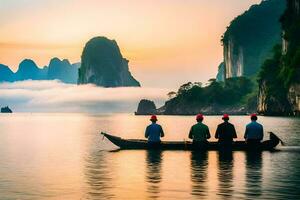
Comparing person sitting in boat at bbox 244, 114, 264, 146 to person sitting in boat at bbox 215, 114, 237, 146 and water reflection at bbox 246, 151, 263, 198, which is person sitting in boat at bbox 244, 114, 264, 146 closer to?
water reflection at bbox 246, 151, 263, 198

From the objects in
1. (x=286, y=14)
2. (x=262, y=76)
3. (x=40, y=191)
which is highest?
(x=286, y=14)

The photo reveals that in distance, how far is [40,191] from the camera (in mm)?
19469

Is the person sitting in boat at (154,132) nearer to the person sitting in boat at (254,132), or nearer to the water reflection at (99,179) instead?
the water reflection at (99,179)

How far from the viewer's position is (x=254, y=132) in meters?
33.8

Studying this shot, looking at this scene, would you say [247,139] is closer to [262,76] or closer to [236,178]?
[236,178]

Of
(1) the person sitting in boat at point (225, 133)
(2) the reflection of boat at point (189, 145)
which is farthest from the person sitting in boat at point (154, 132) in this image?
(1) the person sitting in boat at point (225, 133)

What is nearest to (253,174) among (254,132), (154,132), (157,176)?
(157,176)

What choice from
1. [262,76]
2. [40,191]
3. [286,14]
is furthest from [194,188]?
[262,76]

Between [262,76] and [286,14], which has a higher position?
[286,14]

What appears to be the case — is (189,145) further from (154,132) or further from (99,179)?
(99,179)

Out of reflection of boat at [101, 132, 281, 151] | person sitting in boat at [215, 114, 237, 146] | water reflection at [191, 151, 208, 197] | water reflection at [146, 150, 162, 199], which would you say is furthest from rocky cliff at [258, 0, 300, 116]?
water reflection at [191, 151, 208, 197]

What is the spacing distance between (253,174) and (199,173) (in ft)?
7.37

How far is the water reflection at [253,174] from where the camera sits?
61.5 feet

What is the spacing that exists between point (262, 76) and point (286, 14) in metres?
28.7
